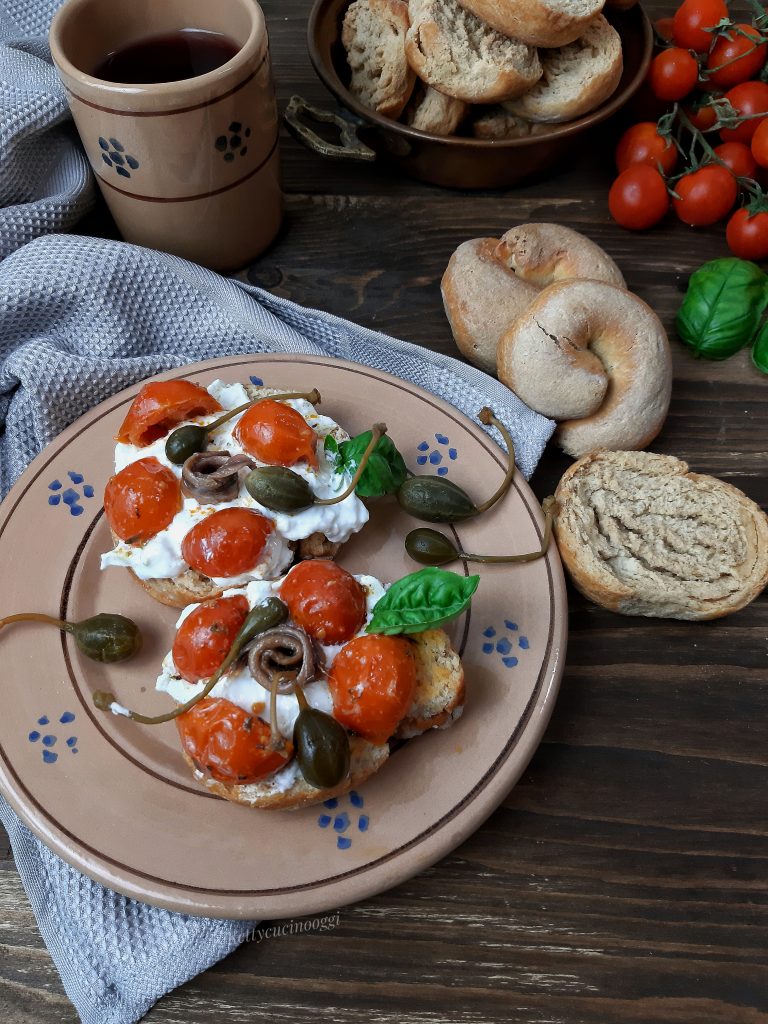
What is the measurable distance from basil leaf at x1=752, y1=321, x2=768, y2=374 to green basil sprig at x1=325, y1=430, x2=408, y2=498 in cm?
102

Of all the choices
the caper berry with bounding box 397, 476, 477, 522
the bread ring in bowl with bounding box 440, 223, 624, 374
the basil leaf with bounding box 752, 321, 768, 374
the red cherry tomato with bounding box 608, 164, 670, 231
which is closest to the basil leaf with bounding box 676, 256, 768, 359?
the basil leaf with bounding box 752, 321, 768, 374

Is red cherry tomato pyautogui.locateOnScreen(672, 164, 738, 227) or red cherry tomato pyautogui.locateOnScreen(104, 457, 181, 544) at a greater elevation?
red cherry tomato pyautogui.locateOnScreen(672, 164, 738, 227)

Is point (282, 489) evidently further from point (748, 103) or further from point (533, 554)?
point (748, 103)

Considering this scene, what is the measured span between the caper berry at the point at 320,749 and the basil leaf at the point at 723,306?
1387 millimetres

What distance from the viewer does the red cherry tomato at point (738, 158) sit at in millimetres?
2361

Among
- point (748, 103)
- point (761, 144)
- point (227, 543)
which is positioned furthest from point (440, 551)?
point (748, 103)

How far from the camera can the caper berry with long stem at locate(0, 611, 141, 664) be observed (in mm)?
1565

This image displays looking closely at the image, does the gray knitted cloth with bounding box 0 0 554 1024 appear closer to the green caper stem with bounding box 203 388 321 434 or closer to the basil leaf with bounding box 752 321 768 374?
the green caper stem with bounding box 203 388 321 434

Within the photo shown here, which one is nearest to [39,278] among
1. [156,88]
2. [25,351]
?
[25,351]

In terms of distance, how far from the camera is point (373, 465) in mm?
1630

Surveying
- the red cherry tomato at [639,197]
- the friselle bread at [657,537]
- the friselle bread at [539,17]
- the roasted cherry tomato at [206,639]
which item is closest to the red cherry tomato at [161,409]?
the roasted cherry tomato at [206,639]

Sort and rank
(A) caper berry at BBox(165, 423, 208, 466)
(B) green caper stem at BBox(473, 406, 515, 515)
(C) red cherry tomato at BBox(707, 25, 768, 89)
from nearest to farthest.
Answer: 1. (A) caper berry at BBox(165, 423, 208, 466)
2. (B) green caper stem at BBox(473, 406, 515, 515)
3. (C) red cherry tomato at BBox(707, 25, 768, 89)

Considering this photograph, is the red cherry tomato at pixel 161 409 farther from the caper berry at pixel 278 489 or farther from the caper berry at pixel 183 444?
the caper berry at pixel 278 489

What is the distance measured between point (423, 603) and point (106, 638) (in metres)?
0.61
